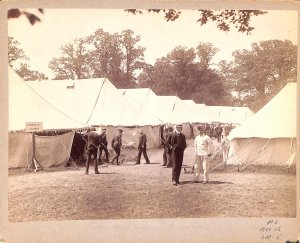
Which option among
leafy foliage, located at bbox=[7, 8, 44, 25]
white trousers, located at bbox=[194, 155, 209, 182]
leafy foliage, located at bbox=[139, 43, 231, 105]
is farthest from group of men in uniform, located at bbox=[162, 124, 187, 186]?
leafy foliage, located at bbox=[7, 8, 44, 25]

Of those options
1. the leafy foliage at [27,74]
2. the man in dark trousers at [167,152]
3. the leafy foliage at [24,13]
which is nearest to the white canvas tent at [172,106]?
the man in dark trousers at [167,152]

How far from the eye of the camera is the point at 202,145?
2949mm

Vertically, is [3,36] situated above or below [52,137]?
above

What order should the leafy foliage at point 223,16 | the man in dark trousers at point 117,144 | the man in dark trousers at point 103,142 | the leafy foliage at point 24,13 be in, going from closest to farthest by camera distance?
the leafy foliage at point 24,13, the leafy foliage at point 223,16, the man in dark trousers at point 117,144, the man in dark trousers at point 103,142

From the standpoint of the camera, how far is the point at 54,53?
9.04 feet

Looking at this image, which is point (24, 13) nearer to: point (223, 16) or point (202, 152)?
point (223, 16)

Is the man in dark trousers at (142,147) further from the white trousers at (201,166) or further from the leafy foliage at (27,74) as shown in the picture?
the leafy foliage at (27,74)

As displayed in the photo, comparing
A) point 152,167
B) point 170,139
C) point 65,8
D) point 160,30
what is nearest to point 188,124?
point 170,139

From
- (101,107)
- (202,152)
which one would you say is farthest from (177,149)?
(101,107)

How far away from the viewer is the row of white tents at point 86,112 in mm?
2678

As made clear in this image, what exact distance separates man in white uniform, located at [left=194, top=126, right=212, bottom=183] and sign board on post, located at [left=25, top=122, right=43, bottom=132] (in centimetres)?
99

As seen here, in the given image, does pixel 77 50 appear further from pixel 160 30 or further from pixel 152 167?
pixel 152 167

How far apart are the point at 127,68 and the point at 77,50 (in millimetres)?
331

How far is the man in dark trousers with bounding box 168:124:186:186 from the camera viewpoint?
2.79 m
